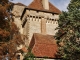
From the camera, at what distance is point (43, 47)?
25.7 metres

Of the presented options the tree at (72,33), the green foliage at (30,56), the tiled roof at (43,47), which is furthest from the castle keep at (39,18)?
the tree at (72,33)

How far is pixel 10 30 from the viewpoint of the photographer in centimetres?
1484

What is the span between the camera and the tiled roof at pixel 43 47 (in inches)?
962

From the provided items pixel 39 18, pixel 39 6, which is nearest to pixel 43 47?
pixel 39 18

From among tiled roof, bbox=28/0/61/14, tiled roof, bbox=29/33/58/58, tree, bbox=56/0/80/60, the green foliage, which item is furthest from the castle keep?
tree, bbox=56/0/80/60

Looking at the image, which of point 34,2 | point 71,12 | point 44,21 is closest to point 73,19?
point 71,12

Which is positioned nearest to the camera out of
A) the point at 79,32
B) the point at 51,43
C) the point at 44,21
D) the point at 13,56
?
the point at 13,56

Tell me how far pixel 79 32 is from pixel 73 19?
60.2 inches

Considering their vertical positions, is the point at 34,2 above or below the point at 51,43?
above

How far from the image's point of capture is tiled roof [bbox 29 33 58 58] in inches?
962

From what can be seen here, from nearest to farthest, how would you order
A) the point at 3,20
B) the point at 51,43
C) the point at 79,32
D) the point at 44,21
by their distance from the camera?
the point at 3,20 → the point at 79,32 → the point at 51,43 → the point at 44,21

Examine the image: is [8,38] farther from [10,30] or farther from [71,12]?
[71,12]

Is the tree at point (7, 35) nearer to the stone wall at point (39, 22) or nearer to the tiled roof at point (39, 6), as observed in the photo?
the stone wall at point (39, 22)

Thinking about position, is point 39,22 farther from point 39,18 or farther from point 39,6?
point 39,6
